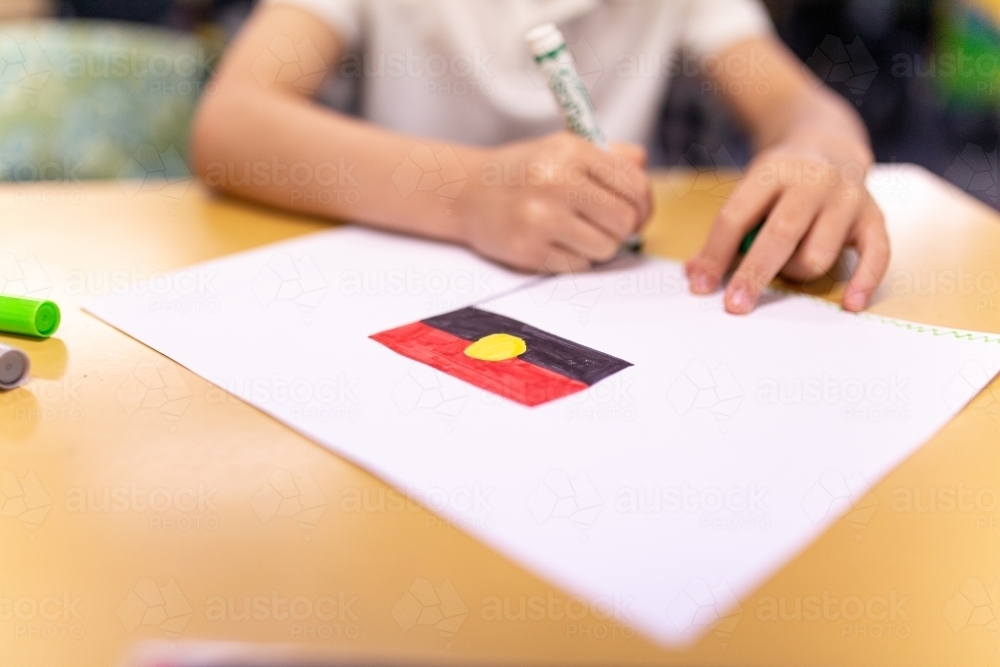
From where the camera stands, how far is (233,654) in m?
0.16

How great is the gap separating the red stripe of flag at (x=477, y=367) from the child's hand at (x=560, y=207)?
0.13m

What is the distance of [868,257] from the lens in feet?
1.78

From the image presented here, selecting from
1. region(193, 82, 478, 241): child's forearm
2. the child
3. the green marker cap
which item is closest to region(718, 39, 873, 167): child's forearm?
the child

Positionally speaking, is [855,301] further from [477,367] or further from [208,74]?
[208,74]

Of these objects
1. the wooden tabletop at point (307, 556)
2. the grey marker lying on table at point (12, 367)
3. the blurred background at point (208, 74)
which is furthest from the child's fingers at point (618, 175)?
the blurred background at point (208, 74)

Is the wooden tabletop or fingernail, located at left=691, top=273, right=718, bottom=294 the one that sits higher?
the wooden tabletop

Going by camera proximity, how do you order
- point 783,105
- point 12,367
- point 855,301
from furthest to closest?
point 783,105 → point 855,301 → point 12,367

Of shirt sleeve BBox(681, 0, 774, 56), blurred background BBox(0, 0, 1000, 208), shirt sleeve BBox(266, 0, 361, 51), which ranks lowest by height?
blurred background BBox(0, 0, 1000, 208)

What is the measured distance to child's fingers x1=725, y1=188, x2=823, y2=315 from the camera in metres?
0.50

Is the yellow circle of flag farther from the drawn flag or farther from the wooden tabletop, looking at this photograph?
the wooden tabletop

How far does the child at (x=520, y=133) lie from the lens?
1.83ft

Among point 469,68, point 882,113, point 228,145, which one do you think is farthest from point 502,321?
point 882,113

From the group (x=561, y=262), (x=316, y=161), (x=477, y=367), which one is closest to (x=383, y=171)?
(x=316, y=161)

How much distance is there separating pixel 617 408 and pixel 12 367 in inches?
11.6
